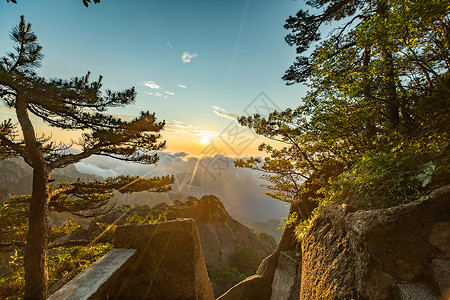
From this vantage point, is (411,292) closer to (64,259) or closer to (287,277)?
(287,277)

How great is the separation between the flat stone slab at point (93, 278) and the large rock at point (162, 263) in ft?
0.61

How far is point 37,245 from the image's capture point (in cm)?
573

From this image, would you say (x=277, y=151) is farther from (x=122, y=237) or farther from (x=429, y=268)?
(x=122, y=237)

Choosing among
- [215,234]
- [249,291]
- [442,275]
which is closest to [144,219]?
[249,291]

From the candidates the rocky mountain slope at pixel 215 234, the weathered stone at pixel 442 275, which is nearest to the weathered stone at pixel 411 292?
the weathered stone at pixel 442 275

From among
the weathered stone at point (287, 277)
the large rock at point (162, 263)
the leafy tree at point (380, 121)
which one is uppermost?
the leafy tree at point (380, 121)

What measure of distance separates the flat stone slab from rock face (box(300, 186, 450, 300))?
2622mm

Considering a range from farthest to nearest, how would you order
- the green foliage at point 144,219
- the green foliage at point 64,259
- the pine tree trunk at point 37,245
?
1. the green foliage at point 64,259
2. the green foliage at point 144,219
3. the pine tree trunk at point 37,245

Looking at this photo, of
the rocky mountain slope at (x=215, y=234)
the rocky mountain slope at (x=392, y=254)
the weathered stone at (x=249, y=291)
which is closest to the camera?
the rocky mountain slope at (x=392, y=254)

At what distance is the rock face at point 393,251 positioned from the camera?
181 centimetres

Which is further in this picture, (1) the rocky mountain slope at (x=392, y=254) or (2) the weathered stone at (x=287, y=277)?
(2) the weathered stone at (x=287, y=277)

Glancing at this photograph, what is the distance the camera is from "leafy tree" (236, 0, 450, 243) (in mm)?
2494

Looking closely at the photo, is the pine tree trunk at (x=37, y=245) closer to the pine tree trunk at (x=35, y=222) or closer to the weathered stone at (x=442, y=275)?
the pine tree trunk at (x=35, y=222)

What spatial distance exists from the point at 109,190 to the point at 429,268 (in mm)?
11181
